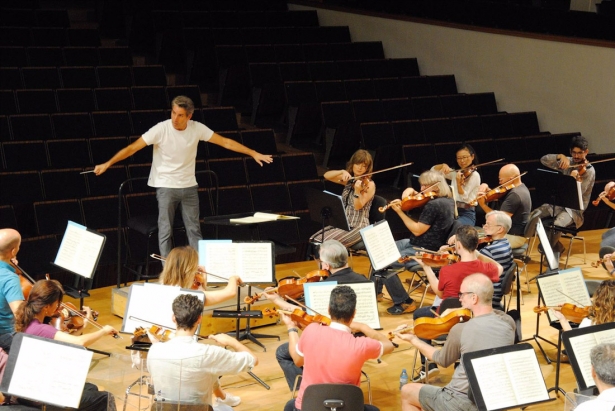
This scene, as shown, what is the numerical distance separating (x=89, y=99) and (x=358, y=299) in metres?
4.07

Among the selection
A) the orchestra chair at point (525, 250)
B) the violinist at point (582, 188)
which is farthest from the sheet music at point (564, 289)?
the violinist at point (582, 188)

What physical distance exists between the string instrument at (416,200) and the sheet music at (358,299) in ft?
5.71

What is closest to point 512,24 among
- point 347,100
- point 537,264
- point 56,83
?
point 347,100

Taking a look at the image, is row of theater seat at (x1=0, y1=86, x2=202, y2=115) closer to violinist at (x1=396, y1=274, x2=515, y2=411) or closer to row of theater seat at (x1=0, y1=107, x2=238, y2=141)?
row of theater seat at (x1=0, y1=107, x2=238, y2=141)

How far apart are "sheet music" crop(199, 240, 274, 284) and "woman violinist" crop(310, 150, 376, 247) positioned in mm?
1276

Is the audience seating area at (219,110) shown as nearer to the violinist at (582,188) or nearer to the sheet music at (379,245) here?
the violinist at (582,188)

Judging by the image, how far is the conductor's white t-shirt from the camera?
570 centimetres

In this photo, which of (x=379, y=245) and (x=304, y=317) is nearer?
(x=304, y=317)

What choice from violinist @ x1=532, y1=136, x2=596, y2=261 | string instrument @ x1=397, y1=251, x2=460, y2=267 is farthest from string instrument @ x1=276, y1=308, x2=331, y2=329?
violinist @ x1=532, y1=136, x2=596, y2=261

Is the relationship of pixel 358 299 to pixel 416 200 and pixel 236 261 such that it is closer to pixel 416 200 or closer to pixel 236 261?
pixel 236 261

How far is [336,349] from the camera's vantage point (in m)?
3.43

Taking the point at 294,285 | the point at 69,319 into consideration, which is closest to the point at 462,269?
the point at 294,285

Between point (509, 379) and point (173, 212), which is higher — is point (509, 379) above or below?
below

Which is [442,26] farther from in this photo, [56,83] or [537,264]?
[56,83]
